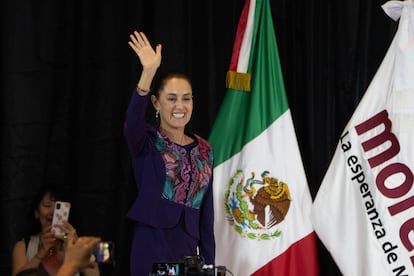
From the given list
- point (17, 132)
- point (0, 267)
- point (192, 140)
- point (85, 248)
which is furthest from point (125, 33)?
point (85, 248)

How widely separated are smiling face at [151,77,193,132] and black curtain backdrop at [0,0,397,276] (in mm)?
765

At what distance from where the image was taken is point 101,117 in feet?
11.4

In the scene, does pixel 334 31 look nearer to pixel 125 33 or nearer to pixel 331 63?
pixel 331 63

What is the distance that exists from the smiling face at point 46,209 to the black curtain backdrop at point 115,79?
0.59 ft

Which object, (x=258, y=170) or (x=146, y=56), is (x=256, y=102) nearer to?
(x=258, y=170)

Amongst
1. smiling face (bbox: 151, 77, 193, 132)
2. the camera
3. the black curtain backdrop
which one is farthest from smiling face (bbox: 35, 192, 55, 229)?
the camera

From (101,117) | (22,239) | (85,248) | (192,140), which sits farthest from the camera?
(101,117)

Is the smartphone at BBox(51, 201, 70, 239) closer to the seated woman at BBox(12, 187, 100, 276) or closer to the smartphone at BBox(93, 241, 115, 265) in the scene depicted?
the seated woman at BBox(12, 187, 100, 276)

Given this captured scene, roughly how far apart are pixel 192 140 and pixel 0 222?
43.3 inches

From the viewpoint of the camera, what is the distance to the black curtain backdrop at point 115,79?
11.0 ft

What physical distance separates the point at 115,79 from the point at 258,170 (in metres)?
0.83

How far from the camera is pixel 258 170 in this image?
3350mm

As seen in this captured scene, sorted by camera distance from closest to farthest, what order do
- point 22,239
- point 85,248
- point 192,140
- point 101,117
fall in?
point 85,248 → point 192,140 → point 22,239 → point 101,117

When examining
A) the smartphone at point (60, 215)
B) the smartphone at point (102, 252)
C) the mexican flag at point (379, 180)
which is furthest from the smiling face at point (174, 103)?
the smartphone at point (102, 252)
